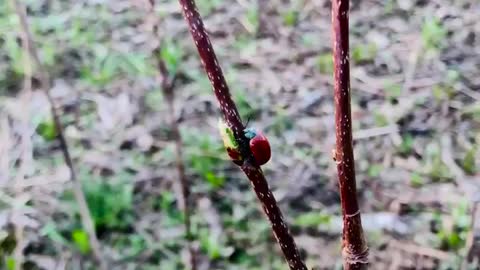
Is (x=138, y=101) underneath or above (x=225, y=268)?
above

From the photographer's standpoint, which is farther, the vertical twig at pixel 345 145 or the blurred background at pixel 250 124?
the blurred background at pixel 250 124

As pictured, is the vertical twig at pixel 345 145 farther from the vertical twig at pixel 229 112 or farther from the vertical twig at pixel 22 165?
the vertical twig at pixel 22 165

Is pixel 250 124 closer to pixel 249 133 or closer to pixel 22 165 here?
pixel 22 165

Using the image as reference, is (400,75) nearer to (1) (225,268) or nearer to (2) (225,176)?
(2) (225,176)

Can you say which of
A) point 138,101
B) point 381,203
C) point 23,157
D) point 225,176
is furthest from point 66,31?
point 381,203

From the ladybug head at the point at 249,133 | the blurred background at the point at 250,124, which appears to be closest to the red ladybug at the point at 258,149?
the ladybug head at the point at 249,133

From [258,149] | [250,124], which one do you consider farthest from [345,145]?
[250,124]

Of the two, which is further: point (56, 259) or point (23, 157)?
point (23, 157)
